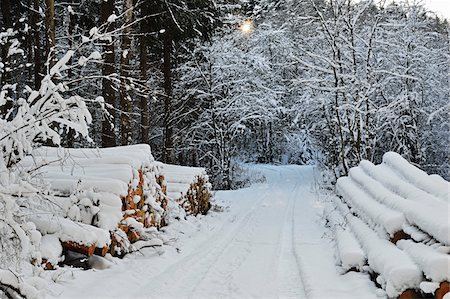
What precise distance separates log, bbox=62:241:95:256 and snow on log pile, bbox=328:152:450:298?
3.51 metres

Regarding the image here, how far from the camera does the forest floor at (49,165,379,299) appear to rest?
212 inches

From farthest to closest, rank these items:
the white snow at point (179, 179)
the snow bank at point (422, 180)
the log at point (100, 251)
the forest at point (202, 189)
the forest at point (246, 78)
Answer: the forest at point (246, 78) → the white snow at point (179, 179) → the log at point (100, 251) → the snow bank at point (422, 180) → the forest at point (202, 189)

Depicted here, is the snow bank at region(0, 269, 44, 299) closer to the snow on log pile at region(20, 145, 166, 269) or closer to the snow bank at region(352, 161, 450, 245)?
the snow on log pile at region(20, 145, 166, 269)

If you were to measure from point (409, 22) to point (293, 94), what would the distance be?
9.25 meters

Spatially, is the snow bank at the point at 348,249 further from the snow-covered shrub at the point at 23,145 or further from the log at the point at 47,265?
the snow-covered shrub at the point at 23,145

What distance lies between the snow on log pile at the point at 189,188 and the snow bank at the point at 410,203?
438 centimetres

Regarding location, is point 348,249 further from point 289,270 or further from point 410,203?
point 410,203

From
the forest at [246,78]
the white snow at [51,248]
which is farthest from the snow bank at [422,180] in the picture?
the forest at [246,78]

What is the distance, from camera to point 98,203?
22.2ft

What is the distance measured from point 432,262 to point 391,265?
0.71m

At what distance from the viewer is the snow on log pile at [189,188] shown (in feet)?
36.8

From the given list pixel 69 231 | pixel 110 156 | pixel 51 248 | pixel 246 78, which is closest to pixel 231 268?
pixel 69 231

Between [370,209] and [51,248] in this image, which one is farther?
[370,209]

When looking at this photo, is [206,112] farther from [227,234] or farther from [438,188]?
[438,188]
